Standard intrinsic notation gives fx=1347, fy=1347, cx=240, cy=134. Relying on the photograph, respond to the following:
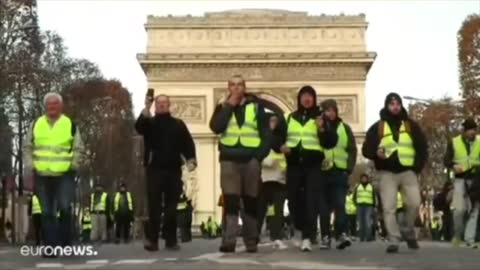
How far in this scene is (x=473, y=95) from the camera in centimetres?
5166

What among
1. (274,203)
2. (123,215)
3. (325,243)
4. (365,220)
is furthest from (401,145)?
(123,215)

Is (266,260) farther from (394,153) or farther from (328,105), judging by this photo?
(328,105)

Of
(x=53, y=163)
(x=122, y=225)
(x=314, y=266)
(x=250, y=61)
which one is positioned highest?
(x=250, y=61)

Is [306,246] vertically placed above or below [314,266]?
above

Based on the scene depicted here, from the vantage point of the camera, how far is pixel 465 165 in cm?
1836

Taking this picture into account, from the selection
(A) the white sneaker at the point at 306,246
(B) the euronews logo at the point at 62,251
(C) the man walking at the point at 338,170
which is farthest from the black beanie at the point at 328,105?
(B) the euronews logo at the point at 62,251

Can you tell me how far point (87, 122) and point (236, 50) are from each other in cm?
1345

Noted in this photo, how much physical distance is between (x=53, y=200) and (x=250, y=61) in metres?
64.2

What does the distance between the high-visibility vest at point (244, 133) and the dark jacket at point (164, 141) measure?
1.27m

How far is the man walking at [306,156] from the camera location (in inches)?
614

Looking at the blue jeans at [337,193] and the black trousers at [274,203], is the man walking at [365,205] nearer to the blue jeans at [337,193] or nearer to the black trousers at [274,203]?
the black trousers at [274,203]

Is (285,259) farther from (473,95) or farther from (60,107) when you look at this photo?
(473,95)

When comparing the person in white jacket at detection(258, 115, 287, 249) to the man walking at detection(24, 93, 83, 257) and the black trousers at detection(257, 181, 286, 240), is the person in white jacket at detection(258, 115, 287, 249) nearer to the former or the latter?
the black trousers at detection(257, 181, 286, 240)

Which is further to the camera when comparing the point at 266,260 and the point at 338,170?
the point at 338,170
